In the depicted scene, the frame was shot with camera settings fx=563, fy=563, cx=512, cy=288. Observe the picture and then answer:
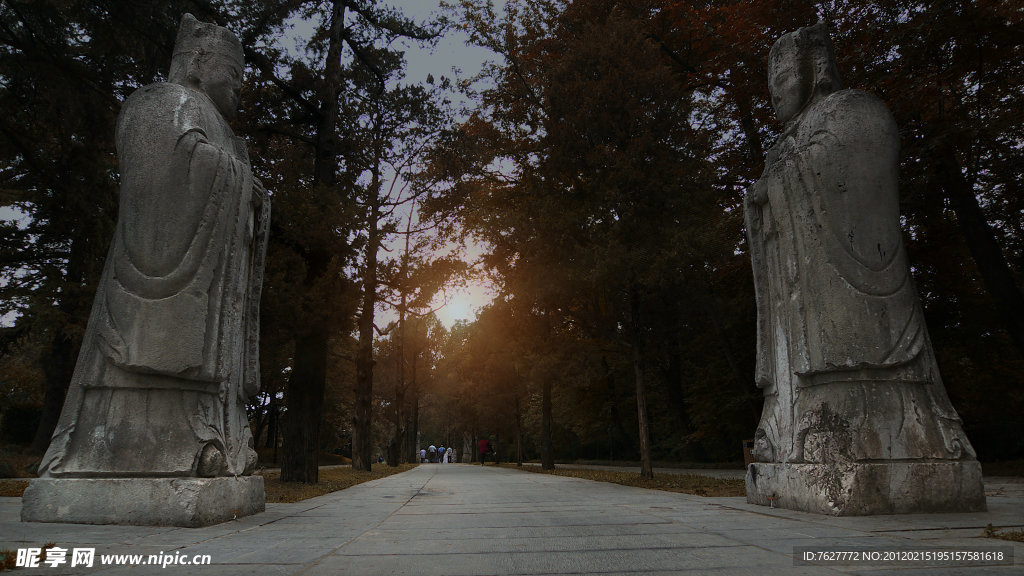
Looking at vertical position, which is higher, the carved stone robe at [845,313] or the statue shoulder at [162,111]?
the statue shoulder at [162,111]

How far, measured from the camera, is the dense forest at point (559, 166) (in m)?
9.95

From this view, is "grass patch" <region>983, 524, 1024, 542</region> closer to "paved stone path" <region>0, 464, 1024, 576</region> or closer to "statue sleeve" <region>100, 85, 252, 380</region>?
"paved stone path" <region>0, 464, 1024, 576</region>

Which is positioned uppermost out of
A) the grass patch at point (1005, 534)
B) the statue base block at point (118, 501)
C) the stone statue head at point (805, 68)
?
the stone statue head at point (805, 68)

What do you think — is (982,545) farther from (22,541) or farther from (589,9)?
(589,9)

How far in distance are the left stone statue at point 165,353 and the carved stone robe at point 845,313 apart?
5.30 meters

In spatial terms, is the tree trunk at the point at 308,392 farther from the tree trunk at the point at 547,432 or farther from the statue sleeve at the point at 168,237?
the tree trunk at the point at 547,432

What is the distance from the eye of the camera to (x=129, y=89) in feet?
35.3

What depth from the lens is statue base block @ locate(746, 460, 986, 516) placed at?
4.67 meters

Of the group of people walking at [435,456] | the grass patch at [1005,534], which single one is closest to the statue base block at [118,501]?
the grass patch at [1005,534]

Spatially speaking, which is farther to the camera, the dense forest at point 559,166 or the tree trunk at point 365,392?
the tree trunk at point 365,392

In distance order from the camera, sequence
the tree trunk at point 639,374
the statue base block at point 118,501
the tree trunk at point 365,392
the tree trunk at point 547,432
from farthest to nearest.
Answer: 1. the tree trunk at point 547,432
2. the tree trunk at point 365,392
3. the tree trunk at point 639,374
4. the statue base block at point 118,501

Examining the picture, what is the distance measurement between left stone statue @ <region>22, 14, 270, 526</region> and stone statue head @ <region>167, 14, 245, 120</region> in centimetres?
7

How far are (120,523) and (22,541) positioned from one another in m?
1.06

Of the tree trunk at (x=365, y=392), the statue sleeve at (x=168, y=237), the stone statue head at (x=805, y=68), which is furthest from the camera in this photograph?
the tree trunk at (x=365, y=392)
